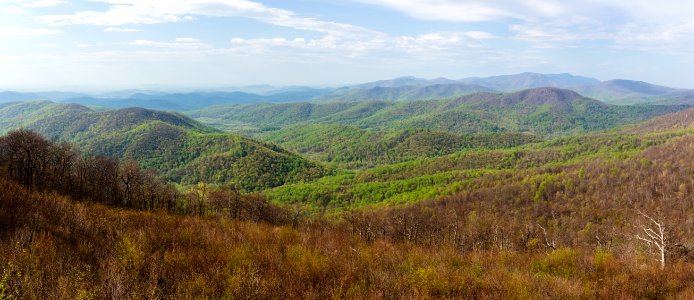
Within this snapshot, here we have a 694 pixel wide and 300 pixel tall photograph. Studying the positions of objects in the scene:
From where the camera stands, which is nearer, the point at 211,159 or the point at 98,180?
the point at 98,180

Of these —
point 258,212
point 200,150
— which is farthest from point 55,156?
point 200,150

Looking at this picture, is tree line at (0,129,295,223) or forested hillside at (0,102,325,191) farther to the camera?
forested hillside at (0,102,325,191)

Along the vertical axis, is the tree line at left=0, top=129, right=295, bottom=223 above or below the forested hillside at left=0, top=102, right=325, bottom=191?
above

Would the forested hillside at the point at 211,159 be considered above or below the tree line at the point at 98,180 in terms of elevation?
below

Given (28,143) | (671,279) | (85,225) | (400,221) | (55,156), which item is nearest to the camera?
(85,225)

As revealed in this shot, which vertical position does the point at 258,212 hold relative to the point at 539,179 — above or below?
above

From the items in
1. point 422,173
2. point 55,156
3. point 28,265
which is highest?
point 28,265

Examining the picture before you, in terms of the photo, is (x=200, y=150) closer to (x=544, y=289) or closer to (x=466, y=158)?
(x=466, y=158)

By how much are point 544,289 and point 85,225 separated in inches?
532

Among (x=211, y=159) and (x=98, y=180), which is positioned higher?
(x=98, y=180)

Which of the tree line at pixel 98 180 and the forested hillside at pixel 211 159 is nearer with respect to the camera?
the tree line at pixel 98 180

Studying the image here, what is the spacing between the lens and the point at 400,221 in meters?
73.2

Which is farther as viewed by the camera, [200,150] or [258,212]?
[200,150]

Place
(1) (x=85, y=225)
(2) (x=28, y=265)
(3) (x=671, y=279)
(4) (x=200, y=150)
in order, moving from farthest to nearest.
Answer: (4) (x=200, y=150) → (3) (x=671, y=279) → (1) (x=85, y=225) → (2) (x=28, y=265)
